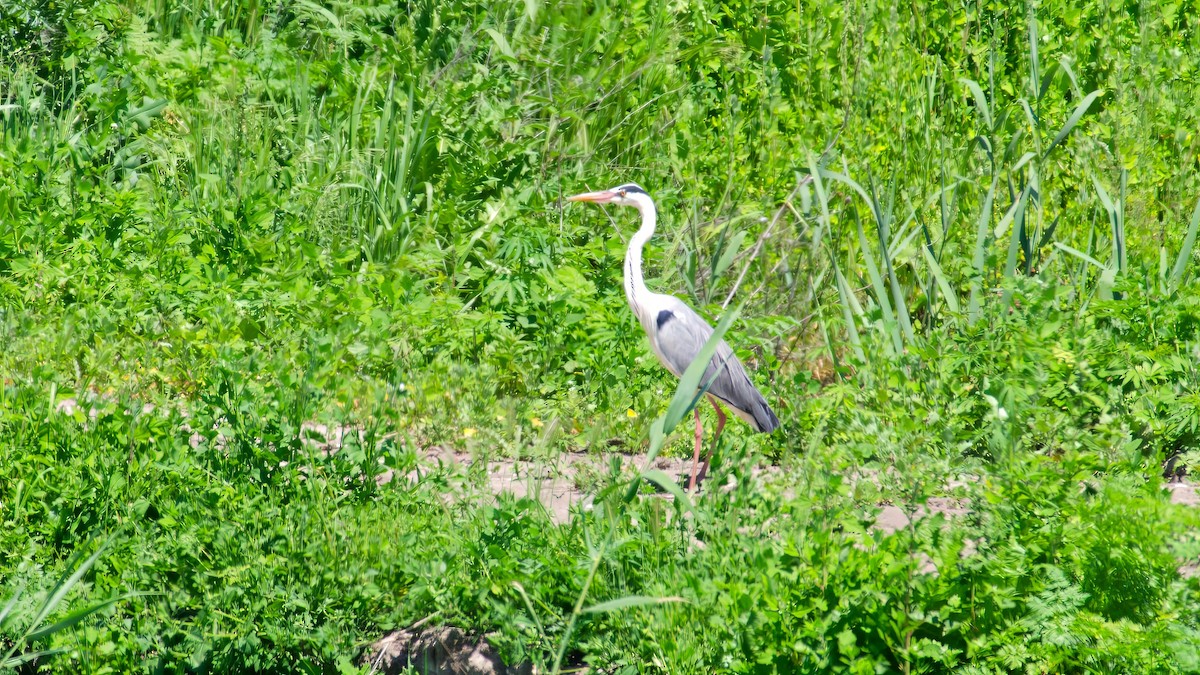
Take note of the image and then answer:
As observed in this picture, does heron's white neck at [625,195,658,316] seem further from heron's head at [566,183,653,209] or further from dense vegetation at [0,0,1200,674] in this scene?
dense vegetation at [0,0,1200,674]

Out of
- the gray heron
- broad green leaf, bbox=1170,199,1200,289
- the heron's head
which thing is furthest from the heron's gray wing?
broad green leaf, bbox=1170,199,1200,289

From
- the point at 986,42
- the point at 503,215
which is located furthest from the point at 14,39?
the point at 986,42

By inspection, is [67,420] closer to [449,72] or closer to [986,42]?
[449,72]

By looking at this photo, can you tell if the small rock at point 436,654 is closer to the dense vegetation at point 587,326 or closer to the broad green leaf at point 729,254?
the dense vegetation at point 587,326

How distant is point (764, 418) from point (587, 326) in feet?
3.23

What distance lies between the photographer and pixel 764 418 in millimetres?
4809

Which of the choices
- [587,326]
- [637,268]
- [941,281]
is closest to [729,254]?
[637,268]

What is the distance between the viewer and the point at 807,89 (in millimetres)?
6531

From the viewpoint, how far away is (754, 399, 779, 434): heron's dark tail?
480 cm

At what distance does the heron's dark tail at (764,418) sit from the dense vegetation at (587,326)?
6 cm

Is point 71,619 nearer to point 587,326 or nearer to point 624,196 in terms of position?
point 587,326

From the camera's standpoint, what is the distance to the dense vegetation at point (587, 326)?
3.17 m

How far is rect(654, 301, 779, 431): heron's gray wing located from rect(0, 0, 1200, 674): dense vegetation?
10cm

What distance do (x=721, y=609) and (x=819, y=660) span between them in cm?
29
